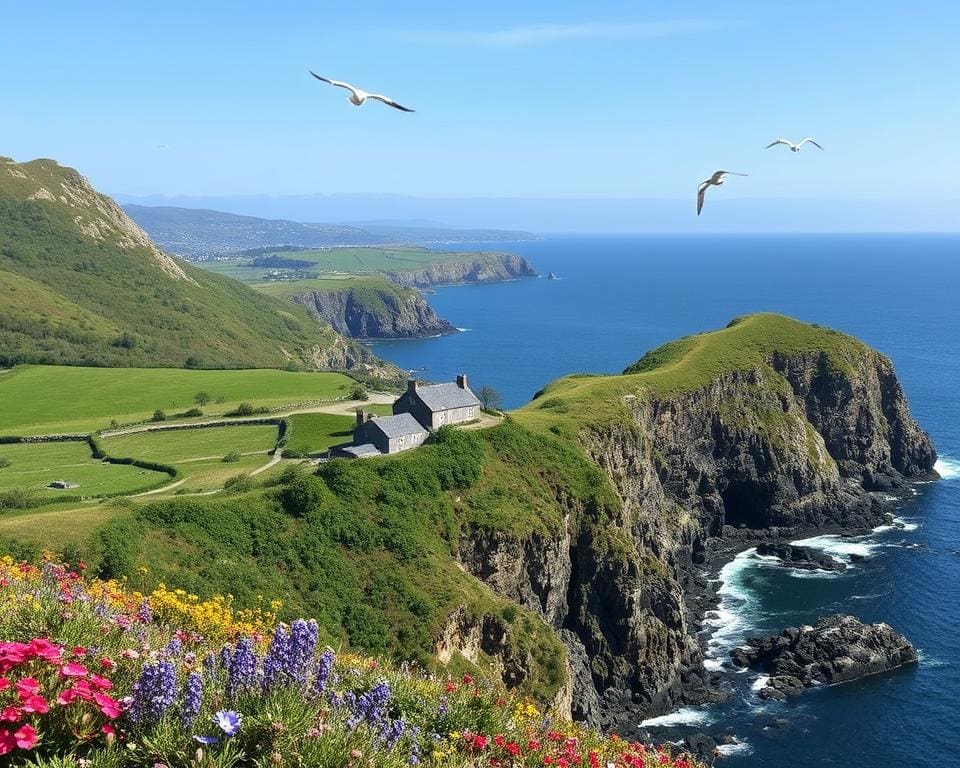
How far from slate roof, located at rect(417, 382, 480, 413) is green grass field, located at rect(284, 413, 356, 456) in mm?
9350

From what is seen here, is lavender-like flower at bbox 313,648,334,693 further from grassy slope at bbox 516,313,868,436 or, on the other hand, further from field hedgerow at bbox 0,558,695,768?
grassy slope at bbox 516,313,868,436

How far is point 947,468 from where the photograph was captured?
12506 centimetres

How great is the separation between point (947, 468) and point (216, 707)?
135 metres

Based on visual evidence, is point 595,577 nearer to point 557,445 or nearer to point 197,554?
point 557,445

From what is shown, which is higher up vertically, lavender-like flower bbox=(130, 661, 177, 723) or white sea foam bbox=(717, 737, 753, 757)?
lavender-like flower bbox=(130, 661, 177, 723)

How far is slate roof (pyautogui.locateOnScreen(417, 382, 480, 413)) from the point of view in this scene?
74.9 m

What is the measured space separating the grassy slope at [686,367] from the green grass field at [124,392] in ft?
96.7

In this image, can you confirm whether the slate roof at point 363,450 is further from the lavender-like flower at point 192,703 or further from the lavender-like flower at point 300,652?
the lavender-like flower at point 192,703

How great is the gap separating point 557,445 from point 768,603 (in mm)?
27493

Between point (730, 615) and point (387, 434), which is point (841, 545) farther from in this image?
point (387, 434)

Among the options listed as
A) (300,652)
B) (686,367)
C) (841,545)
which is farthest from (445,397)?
(300,652)

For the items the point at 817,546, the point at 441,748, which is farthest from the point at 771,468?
the point at 441,748

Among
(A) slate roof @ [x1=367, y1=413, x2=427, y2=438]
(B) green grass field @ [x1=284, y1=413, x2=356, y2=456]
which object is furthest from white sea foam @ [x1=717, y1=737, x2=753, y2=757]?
(B) green grass field @ [x1=284, y1=413, x2=356, y2=456]

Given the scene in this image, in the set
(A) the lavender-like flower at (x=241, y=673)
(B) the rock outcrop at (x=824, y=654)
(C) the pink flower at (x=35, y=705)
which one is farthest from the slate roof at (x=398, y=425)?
(C) the pink flower at (x=35, y=705)
